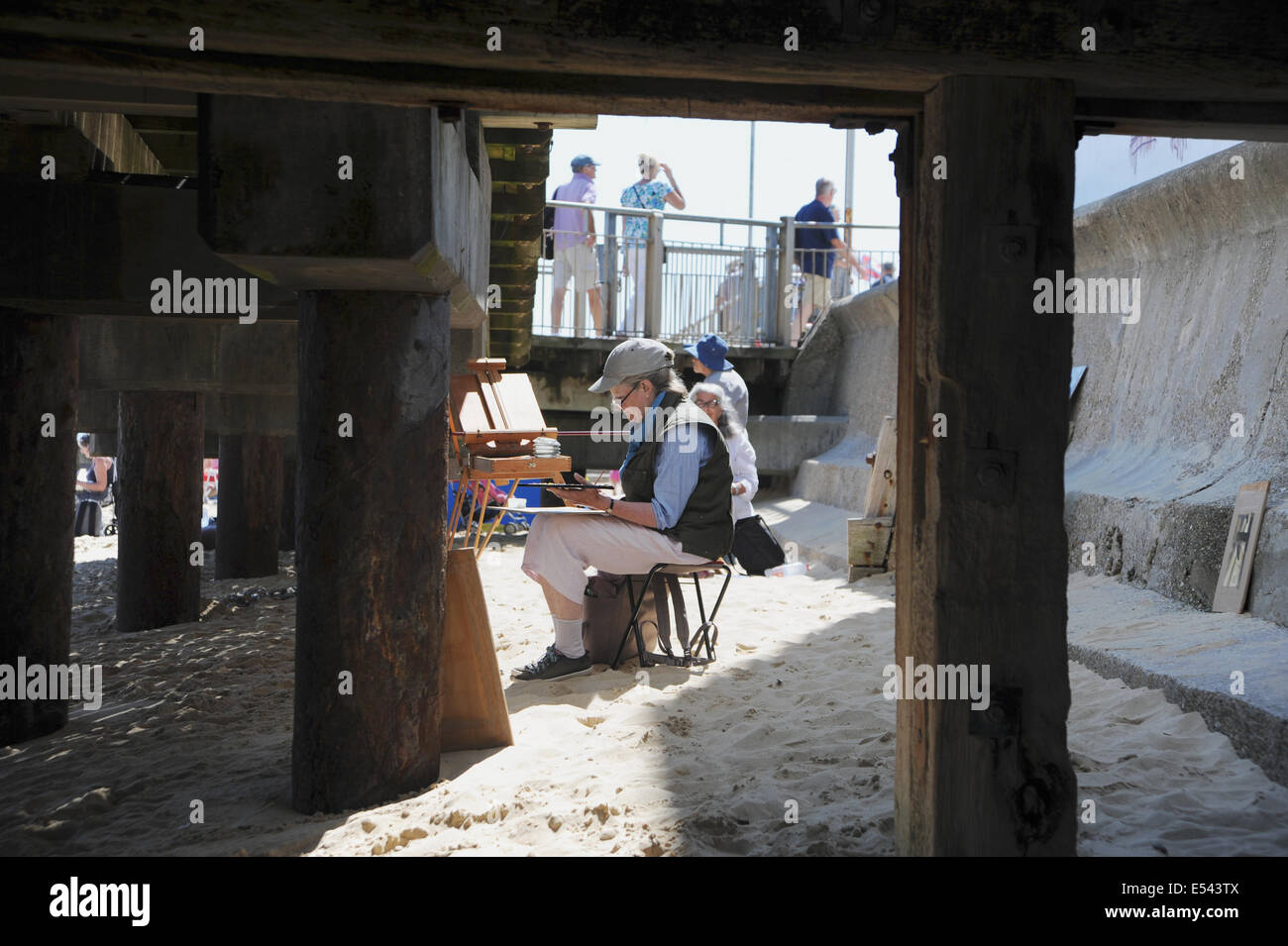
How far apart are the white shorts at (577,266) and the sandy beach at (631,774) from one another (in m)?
8.68

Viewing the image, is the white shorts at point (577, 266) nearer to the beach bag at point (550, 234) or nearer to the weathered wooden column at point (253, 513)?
the beach bag at point (550, 234)

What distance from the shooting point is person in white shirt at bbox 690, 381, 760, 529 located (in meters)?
7.72

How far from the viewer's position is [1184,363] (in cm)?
683

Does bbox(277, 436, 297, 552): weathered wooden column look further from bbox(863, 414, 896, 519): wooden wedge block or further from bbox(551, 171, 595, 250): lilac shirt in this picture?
bbox(863, 414, 896, 519): wooden wedge block

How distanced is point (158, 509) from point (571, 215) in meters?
7.20

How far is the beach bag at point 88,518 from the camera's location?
18.4 m

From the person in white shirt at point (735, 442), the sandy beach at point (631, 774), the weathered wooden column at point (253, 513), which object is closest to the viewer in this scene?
the sandy beach at point (631, 774)

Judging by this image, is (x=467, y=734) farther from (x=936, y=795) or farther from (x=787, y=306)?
(x=787, y=306)

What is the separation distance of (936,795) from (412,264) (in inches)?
86.1

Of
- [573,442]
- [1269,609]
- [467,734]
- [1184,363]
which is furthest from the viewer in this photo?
[573,442]

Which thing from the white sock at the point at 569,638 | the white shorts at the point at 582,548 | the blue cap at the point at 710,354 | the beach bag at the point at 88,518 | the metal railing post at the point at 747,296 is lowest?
the beach bag at the point at 88,518

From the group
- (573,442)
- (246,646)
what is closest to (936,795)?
(246,646)

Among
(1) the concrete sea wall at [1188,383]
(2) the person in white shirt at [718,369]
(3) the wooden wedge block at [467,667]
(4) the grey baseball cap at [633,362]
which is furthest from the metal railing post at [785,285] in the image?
(3) the wooden wedge block at [467,667]

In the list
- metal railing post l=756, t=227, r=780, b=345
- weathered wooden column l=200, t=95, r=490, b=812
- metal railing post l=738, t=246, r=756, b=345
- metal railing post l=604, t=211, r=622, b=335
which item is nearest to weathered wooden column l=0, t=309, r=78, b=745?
weathered wooden column l=200, t=95, r=490, b=812
